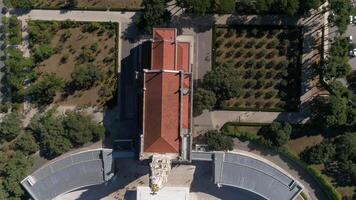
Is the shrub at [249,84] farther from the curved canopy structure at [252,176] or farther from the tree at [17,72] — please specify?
the tree at [17,72]

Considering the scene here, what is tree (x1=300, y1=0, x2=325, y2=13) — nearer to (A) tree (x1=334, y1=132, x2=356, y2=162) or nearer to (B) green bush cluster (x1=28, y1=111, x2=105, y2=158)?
(A) tree (x1=334, y1=132, x2=356, y2=162)

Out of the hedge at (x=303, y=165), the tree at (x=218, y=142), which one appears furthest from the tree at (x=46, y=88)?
the hedge at (x=303, y=165)

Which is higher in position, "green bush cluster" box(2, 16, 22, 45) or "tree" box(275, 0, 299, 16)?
"tree" box(275, 0, 299, 16)

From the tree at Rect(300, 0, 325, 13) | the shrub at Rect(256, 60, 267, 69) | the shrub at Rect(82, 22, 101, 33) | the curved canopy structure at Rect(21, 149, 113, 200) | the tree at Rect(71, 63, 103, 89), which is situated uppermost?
the tree at Rect(300, 0, 325, 13)

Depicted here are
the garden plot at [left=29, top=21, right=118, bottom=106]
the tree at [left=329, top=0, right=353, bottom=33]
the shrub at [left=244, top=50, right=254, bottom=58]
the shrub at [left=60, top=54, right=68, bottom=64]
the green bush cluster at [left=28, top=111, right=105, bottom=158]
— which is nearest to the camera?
the tree at [left=329, top=0, right=353, bottom=33]

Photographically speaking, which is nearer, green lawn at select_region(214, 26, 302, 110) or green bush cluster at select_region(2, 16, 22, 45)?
green lawn at select_region(214, 26, 302, 110)

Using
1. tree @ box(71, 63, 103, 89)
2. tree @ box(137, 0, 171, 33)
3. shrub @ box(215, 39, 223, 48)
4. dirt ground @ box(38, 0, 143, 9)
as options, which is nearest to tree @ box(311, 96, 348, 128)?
shrub @ box(215, 39, 223, 48)

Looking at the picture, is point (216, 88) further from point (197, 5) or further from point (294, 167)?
point (294, 167)
